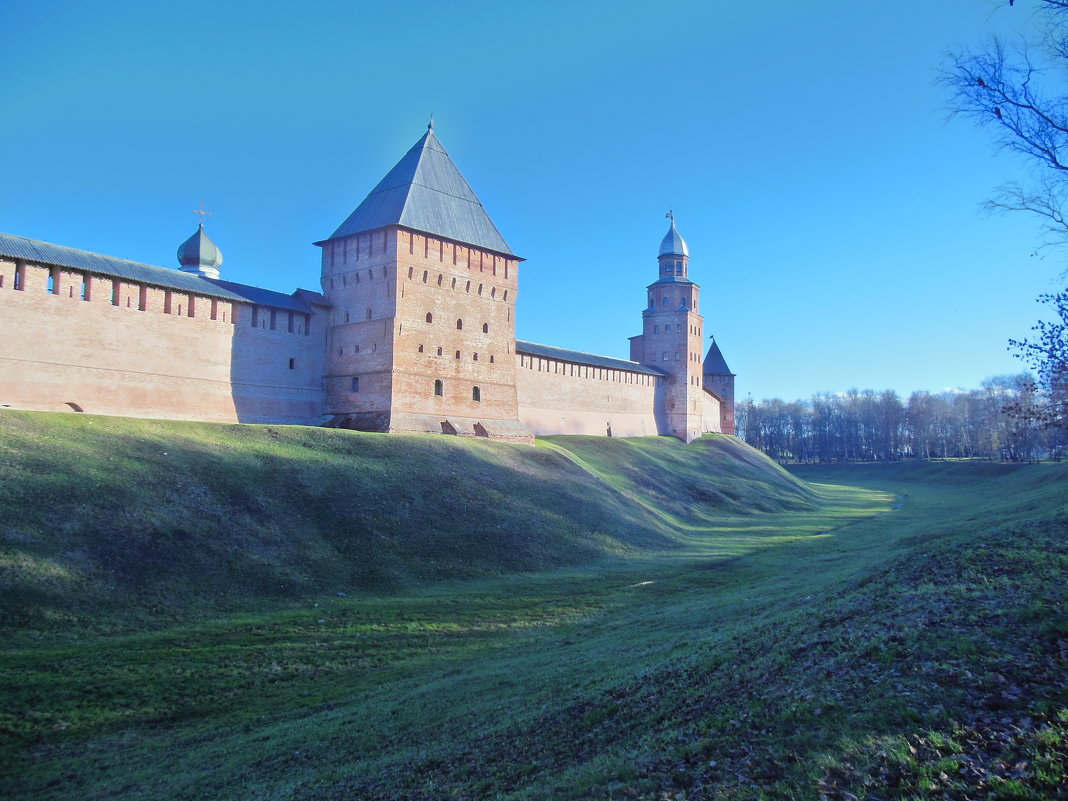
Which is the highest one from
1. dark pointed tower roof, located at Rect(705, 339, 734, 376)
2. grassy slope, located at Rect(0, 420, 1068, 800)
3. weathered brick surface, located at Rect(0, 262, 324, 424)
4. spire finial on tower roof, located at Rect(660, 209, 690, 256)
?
spire finial on tower roof, located at Rect(660, 209, 690, 256)

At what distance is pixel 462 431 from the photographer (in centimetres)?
3531

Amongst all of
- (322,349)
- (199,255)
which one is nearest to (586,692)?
(322,349)

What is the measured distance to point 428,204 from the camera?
36438 mm

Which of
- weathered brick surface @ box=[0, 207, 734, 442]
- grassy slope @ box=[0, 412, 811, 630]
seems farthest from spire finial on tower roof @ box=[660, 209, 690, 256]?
grassy slope @ box=[0, 412, 811, 630]

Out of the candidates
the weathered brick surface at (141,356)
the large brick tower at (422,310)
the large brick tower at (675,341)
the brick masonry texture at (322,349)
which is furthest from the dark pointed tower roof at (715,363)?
the weathered brick surface at (141,356)

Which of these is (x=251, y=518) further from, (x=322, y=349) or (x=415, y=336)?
(x=322, y=349)

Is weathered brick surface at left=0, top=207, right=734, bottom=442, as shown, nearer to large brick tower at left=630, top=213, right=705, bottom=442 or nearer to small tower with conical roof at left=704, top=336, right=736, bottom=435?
large brick tower at left=630, top=213, right=705, bottom=442

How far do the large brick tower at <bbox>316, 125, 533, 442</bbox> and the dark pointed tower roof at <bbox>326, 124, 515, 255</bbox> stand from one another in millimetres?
76

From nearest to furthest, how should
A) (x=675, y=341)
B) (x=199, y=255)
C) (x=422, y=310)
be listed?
(x=422, y=310), (x=199, y=255), (x=675, y=341)

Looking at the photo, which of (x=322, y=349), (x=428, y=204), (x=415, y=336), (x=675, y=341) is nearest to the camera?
(x=415, y=336)

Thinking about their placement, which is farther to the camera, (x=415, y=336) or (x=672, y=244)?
(x=672, y=244)

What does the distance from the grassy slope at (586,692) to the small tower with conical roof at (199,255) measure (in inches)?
1211

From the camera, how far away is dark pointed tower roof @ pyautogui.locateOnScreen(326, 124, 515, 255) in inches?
1388

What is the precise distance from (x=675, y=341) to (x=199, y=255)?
127 feet
